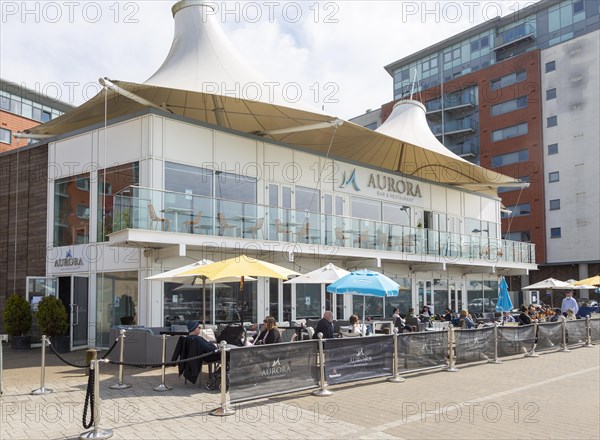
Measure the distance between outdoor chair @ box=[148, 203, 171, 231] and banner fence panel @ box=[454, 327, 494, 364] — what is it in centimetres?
832

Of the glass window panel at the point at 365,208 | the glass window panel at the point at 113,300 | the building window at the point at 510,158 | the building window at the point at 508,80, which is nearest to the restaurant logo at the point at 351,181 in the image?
the glass window panel at the point at 365,208

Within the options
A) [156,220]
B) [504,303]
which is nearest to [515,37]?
[504,303]

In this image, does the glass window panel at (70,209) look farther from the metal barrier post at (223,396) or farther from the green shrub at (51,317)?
the metal barrier post at (223,396)

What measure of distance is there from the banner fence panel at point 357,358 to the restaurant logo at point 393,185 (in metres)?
14.7

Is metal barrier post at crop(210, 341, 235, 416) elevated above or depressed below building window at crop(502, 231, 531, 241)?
below

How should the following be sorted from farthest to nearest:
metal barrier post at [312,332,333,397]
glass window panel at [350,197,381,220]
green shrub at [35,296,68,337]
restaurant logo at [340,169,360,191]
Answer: glass window panel at [350,197,381,220] → restaurant logo at [340,169,360,191] → green shrub at [35,296,68,337] → metal barrier post at [312,332,333,397]

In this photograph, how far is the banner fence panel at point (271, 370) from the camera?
925 cm

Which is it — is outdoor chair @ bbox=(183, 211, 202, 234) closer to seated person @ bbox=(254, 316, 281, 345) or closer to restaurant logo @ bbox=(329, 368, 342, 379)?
seated person @ bbox=(254, 316, 281, 345)

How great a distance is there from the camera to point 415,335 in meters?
12.7

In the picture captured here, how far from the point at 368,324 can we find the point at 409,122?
15490mm

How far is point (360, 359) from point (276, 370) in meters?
2.15

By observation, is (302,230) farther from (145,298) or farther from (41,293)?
(41,293)

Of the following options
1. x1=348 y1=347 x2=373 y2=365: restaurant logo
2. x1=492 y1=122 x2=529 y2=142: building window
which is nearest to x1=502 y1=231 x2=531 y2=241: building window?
x1=492 y1=122 x2=529 y2=142: building window

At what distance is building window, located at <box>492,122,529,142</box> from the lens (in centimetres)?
5422
